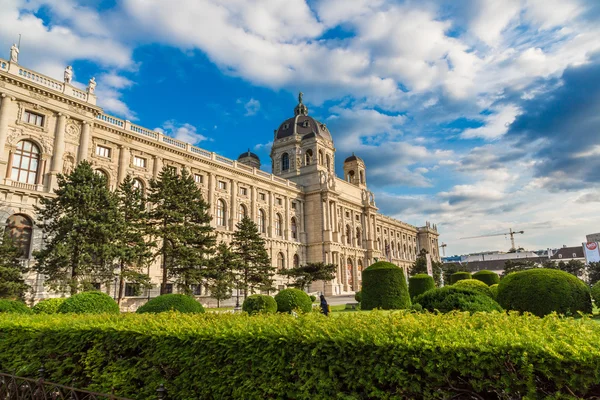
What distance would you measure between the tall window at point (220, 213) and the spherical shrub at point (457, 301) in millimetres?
31556

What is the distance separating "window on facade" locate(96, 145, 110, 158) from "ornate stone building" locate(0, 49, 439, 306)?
0.30 ft

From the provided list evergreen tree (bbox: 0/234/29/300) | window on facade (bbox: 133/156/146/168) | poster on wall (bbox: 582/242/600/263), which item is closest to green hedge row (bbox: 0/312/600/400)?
evergreen tree (bbox: 0/234/29/300)

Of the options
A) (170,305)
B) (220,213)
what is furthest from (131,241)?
(220,213)

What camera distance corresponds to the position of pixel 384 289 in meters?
21.7

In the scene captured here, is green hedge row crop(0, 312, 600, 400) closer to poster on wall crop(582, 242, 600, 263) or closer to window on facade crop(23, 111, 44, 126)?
window on facade crop(23, 111, 44, 126)

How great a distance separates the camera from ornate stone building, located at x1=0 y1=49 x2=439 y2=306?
25.2m

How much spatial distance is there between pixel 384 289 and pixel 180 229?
14.3 m

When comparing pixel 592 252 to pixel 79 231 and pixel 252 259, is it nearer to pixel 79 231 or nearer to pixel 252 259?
pixel 252 259

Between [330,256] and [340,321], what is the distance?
49.7 m

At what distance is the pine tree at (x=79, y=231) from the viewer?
21266 millimetres

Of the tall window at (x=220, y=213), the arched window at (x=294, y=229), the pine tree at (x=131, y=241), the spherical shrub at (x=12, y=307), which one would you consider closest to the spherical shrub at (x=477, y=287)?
the spherical shrub at (x=12, y=307)

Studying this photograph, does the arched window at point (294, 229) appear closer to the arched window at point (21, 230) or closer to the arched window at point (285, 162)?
the arched window at point (285, 162)

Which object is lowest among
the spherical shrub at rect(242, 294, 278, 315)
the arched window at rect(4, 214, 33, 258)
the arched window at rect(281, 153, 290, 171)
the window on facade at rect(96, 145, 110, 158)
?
the spherical shrub at rect(242, 294, 278, 315)

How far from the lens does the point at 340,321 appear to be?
16.9 ft
